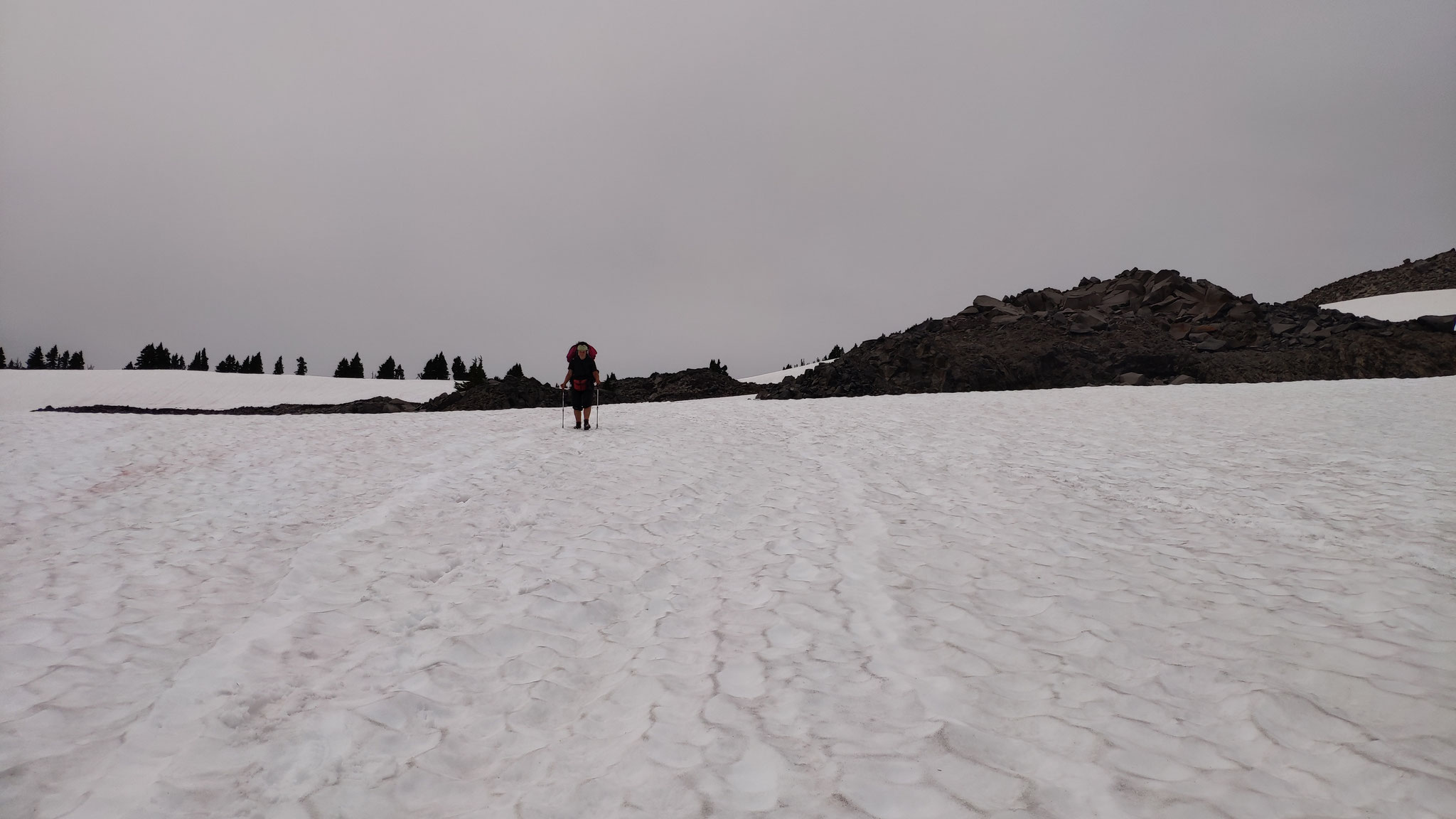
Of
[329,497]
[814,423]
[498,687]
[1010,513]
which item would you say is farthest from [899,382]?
[498,687]

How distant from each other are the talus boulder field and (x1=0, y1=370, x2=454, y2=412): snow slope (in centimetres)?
3145

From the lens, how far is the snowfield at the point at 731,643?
2.77 meters

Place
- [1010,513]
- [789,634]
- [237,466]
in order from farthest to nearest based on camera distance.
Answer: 1. [237,466]
2. [1010,513]
3. [789,634]

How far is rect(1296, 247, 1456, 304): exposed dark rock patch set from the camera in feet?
201

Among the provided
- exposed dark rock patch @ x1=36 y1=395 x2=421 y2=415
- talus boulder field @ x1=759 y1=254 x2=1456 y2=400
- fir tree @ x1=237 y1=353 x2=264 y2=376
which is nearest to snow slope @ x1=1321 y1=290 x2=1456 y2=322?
talus boulder field @ x1=759 y1=254 x2=1456 y2=400

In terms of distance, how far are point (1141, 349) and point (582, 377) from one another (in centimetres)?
2726

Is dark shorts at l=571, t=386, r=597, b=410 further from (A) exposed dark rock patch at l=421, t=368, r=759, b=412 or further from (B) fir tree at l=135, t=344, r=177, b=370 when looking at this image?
(B) fir tree at l=135, t=344, r=177, b=370

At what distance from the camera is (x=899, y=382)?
28.3 m

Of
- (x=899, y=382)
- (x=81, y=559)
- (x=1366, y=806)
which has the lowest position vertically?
(x=1366, y=806)

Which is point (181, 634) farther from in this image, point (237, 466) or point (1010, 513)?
point (1010, 513)

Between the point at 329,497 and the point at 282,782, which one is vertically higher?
the point at 329,497

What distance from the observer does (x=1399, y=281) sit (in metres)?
65.6

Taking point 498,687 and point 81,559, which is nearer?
point 498,687

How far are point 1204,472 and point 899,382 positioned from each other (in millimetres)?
19171
